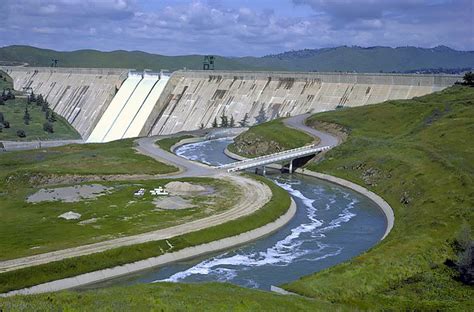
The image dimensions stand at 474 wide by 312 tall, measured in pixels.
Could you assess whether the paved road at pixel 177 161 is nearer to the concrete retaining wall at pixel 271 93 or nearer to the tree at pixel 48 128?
the concrete retaining wall at pixel 271 93

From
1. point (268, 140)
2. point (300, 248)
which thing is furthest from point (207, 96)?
point (300, 248)

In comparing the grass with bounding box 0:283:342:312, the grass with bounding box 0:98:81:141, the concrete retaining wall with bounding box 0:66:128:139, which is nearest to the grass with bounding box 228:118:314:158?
the grass with bounding box 0:98:81:141

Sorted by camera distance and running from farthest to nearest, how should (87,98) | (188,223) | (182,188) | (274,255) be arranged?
(87,98)
(182,188)
(188,223)
(274,255)

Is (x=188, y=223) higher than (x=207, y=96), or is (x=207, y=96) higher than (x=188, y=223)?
(x=207, y=96)

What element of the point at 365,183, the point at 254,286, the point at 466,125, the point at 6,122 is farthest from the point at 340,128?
the point at 6,122

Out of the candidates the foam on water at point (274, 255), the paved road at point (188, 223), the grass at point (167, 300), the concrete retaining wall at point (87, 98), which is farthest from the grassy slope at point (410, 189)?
the concrete retaining wall at point (87, 98)

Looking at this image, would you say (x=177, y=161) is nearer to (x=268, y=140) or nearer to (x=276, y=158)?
(x=276, y=158)

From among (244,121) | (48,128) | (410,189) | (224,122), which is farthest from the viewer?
(48,128)
